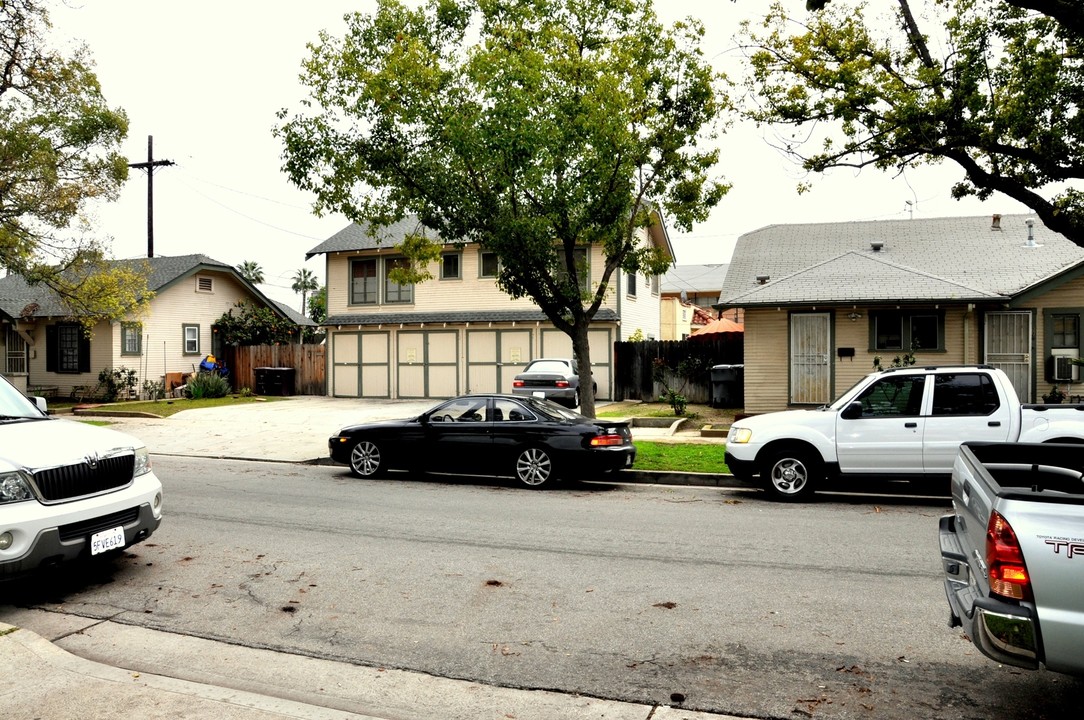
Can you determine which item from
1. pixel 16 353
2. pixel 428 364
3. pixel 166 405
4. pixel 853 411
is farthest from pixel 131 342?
pixel 853 411

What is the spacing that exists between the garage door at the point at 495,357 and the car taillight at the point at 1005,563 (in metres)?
25.0

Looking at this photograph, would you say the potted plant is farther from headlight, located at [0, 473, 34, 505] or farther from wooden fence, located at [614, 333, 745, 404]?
headlight, located at [0, 473, 34, 505]

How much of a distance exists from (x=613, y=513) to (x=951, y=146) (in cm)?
901

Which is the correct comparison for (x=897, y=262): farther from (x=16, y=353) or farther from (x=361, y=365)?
(x=16, y=353)

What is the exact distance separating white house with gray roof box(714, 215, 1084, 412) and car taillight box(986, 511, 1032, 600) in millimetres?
16251

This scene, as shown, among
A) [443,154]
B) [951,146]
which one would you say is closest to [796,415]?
[951,146]

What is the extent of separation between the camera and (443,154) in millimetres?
15070

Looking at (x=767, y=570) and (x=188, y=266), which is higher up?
(x=188, y=266)

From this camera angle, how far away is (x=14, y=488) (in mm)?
5750

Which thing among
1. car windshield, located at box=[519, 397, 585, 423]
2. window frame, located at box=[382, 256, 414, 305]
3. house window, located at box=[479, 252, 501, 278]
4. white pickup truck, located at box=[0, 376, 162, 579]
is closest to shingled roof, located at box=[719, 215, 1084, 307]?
car windshield, located at box=[519, 397, 585, 423]

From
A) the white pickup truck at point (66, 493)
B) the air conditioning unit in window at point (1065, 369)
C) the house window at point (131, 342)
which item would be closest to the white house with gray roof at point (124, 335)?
the house window at point (131, 342)

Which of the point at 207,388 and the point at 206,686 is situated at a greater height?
the point at 207,388

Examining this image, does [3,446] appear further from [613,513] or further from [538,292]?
[538,292]

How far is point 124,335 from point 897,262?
26531 mm
